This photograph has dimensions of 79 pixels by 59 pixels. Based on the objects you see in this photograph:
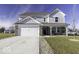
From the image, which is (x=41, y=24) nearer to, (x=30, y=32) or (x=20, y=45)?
(x=30, y=32)

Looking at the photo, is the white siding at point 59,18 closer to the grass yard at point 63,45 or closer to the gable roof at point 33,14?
the gable roof at point 33,14

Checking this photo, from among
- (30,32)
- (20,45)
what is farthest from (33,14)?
(20,45)

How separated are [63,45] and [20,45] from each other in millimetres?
2593

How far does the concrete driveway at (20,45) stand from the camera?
1414cm

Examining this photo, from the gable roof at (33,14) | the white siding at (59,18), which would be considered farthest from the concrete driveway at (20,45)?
the white siding at (59,18)

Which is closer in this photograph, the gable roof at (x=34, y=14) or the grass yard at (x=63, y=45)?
the grass yard at (x=63, y=45)

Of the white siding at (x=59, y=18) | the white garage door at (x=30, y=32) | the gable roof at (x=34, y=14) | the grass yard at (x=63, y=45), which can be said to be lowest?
the grass yard at (x=63, y=45)

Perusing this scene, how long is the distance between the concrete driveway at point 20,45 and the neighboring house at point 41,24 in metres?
0.59

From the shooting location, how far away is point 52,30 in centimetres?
1661

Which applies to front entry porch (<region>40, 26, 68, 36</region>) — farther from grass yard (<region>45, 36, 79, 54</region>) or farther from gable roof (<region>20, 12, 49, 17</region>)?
gable roof (<region>20, 12, 49, 17</region>)

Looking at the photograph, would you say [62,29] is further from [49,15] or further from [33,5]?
[33,5]

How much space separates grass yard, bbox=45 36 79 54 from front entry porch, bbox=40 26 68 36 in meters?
0.53
